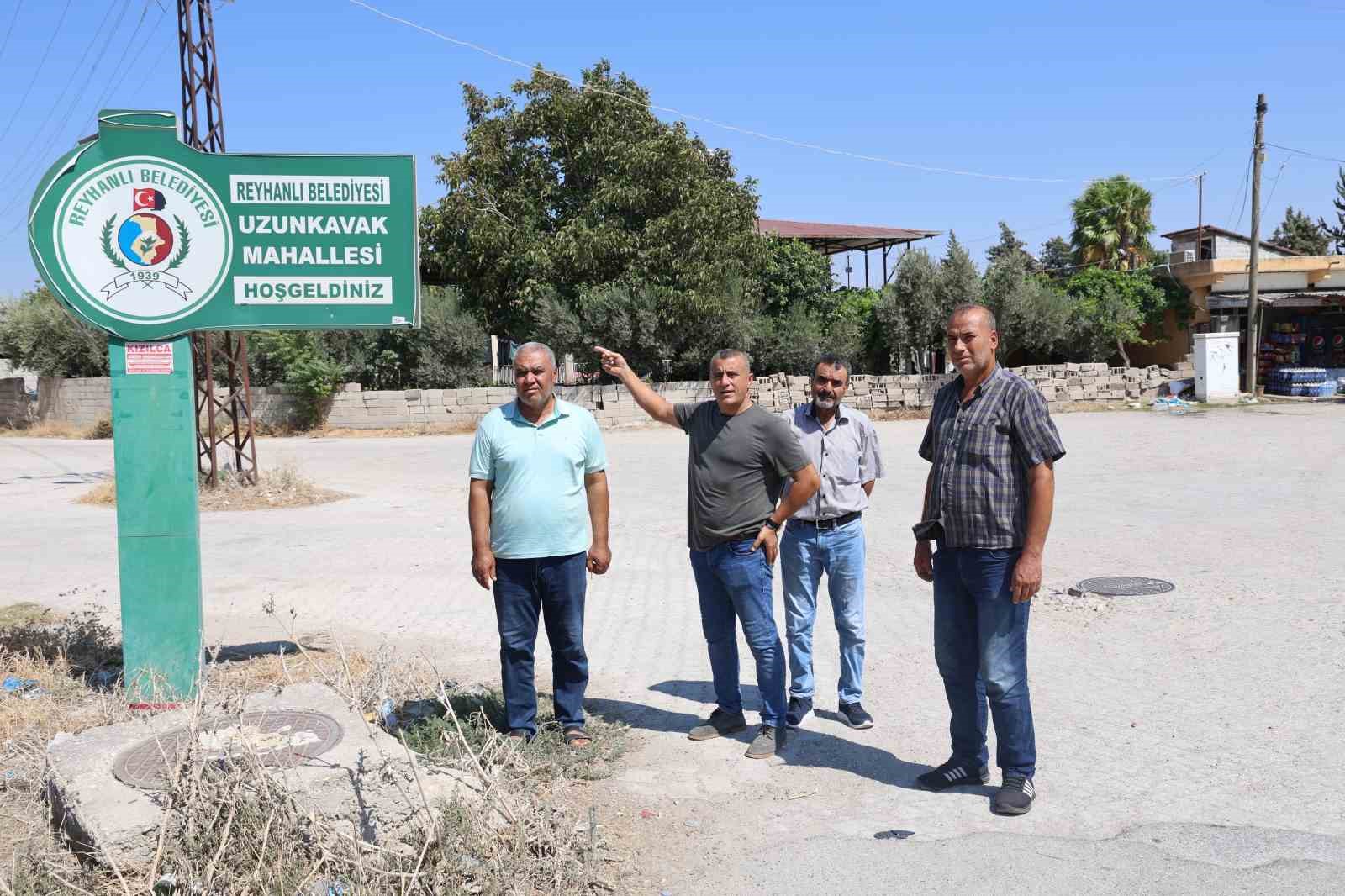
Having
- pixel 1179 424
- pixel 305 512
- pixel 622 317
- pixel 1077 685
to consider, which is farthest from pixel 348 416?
pixel 1077 685

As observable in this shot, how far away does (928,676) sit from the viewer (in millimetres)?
6062

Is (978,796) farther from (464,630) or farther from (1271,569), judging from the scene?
(1271,569)

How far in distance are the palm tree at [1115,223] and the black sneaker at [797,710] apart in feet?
Result: 118

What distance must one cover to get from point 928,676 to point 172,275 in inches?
171

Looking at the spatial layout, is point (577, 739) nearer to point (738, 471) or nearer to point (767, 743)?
point (767, 743)

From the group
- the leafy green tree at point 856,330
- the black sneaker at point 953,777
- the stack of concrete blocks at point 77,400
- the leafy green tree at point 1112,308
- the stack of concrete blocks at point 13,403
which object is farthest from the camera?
the leafy green tree at point 1112,308

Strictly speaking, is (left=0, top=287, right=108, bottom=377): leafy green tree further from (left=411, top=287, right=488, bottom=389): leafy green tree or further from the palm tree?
the palm tree

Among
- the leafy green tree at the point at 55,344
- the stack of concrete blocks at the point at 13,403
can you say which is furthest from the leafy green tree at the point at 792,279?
the stack of concrete blocks at the point at 13,403

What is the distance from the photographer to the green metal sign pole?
514 centimetres

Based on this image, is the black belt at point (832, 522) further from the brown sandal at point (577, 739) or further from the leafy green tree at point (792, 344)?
the leafy green tree at point (792, 344)

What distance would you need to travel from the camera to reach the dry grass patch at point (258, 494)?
13688 mm

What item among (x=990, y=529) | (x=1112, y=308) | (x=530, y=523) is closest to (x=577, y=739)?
(x=530, y=523)

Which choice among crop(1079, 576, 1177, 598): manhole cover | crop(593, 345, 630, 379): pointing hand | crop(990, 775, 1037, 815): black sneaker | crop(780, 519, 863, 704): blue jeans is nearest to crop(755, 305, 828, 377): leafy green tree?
crop(1079, 576, 1177, 598): manhole cover

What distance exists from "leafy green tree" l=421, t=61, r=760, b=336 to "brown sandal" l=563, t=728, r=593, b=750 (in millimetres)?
22441
